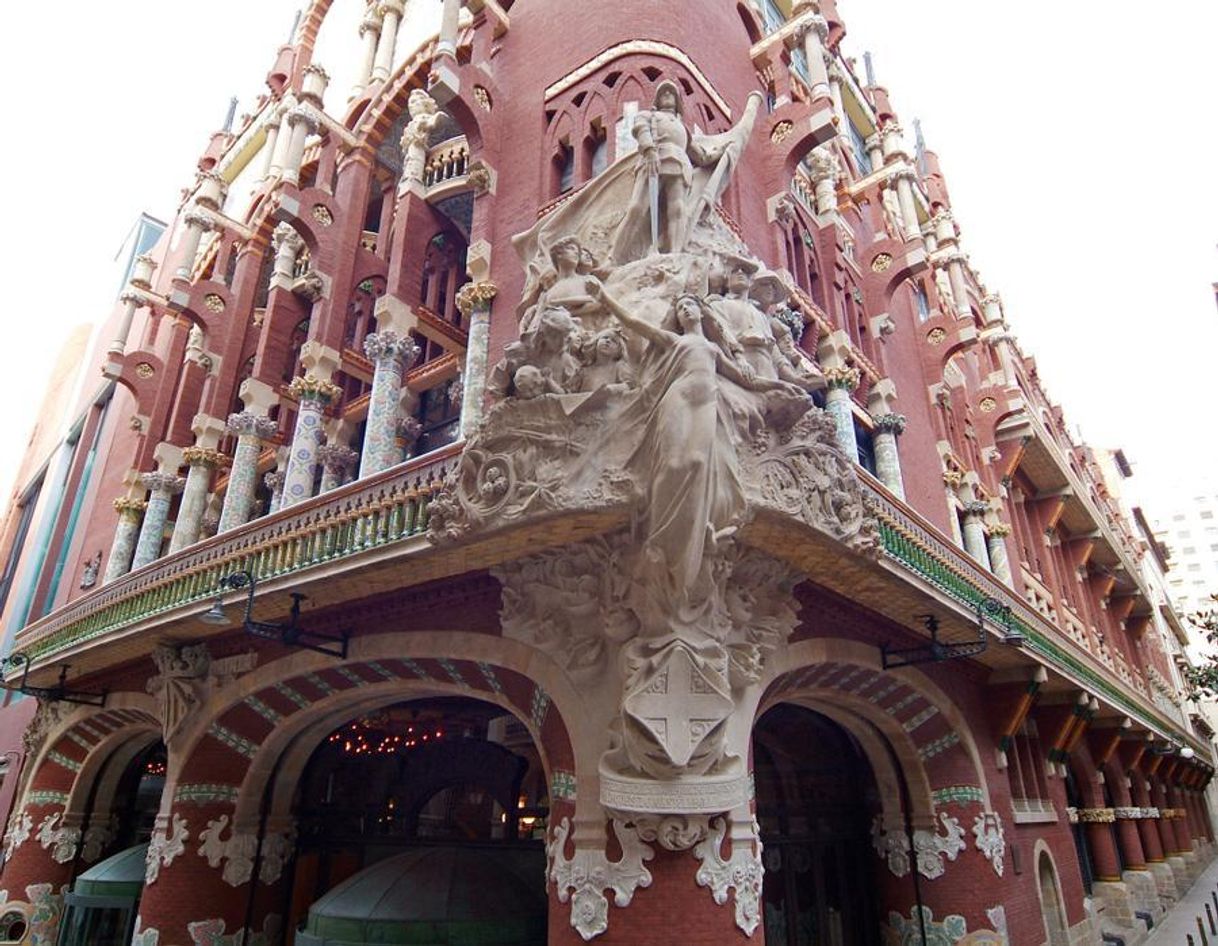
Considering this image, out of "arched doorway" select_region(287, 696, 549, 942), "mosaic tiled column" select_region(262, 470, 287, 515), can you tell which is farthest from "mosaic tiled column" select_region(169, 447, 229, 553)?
"arched doorway" select_region(287, 696, 549, 942)

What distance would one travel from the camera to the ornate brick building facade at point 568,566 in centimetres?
711

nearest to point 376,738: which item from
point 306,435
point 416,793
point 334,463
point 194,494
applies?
point 416,793

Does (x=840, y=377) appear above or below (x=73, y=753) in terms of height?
above

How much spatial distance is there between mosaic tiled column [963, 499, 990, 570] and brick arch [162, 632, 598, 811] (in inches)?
580

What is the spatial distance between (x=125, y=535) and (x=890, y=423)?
1788 cm

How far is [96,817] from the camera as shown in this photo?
16547 millimetres

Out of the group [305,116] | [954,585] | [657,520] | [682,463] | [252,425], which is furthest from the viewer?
[305,116]

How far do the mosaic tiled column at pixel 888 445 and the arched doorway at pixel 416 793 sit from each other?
932 cm

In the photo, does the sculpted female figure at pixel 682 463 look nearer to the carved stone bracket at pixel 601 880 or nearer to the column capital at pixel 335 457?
the carved stone bracket at pixel 601 880

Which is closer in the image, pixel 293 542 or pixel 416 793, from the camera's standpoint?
pixel 293 542

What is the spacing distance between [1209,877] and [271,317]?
1519 inches

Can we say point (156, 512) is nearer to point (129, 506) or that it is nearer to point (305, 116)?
point (129, 506)

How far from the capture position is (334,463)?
1597cm

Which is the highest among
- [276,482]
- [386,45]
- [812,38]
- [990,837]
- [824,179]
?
[386,45]
